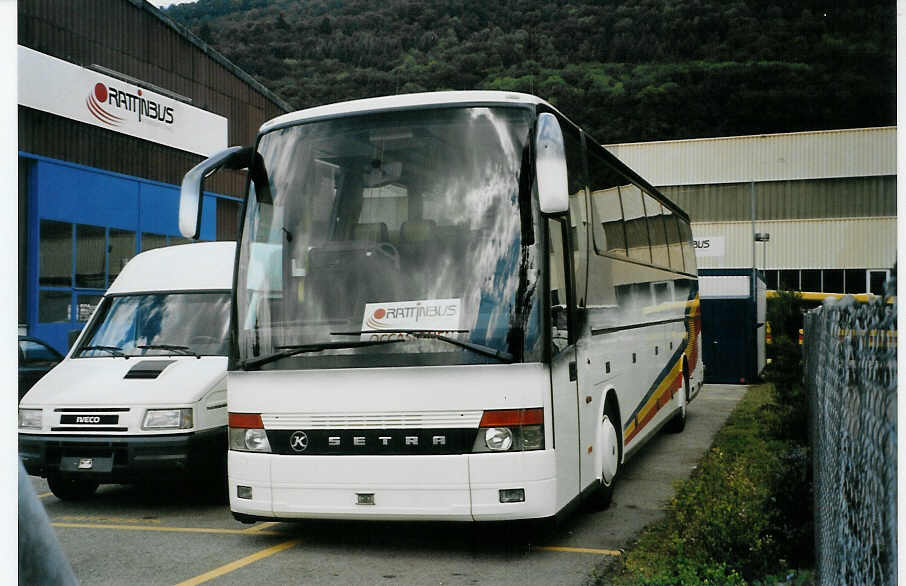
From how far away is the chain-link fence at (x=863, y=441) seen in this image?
1.64 meters

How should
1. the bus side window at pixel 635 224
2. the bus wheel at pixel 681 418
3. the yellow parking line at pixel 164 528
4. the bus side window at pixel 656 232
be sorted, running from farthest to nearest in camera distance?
the bus wheel at pixel 681 418 < the bus side window at pixel 656 232 < the bus side window at pixel 635 224 < the yellow parking line at pixel 164 528

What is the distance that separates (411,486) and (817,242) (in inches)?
110

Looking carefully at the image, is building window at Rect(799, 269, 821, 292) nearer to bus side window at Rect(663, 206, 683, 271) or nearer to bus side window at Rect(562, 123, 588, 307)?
bus side window at Rect(562, 123, 588, 307)

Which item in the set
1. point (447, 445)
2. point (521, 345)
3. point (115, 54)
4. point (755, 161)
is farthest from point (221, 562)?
point (115, 54)

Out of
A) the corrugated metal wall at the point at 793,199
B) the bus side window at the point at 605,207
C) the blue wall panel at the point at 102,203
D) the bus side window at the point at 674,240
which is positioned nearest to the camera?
the corrugated metal wall at the point at 793,199

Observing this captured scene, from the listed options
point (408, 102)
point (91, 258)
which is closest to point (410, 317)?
point (408, 102)

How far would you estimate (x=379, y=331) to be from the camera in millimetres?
5852

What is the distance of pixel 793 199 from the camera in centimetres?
599

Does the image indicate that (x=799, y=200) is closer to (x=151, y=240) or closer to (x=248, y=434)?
(x=248, y=434)

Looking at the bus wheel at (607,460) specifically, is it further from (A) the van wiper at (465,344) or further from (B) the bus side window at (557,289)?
(A) the van wiper at (465,344)

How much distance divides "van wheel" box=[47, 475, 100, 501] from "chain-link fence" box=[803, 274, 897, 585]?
656cm

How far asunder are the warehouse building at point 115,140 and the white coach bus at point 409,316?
1026 mm

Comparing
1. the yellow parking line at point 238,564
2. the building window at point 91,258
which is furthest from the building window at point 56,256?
the yellow parking line at point 238,564

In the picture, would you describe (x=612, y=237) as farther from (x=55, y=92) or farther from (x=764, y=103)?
(x=55, y=92)
